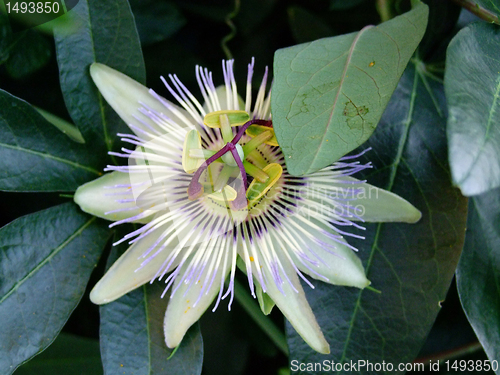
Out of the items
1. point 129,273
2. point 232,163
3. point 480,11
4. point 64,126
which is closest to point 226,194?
point 232,163

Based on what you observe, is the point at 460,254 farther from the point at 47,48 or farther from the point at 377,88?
the point at 47,48

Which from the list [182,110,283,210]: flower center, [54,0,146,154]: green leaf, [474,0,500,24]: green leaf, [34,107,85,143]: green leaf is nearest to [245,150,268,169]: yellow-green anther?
[182,110,283,210]: flower center

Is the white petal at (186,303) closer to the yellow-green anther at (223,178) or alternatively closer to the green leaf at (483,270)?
the yellow-green anther at (223,178)

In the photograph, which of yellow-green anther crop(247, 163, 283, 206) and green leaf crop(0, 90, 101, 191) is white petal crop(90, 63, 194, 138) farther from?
yellow-green anther crop(247, 163, 283, 206)

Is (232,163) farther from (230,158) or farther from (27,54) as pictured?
(27,54)

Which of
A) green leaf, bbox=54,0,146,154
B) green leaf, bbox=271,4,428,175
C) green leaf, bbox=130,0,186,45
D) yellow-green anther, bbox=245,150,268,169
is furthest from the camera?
green leaf, bbox=130,0,186,45

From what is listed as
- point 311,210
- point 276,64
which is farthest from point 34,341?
point 276,64

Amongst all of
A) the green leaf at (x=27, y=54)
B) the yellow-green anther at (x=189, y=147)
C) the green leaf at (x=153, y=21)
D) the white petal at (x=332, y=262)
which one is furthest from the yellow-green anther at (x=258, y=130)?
the green leaf at (x=27, y=54)
